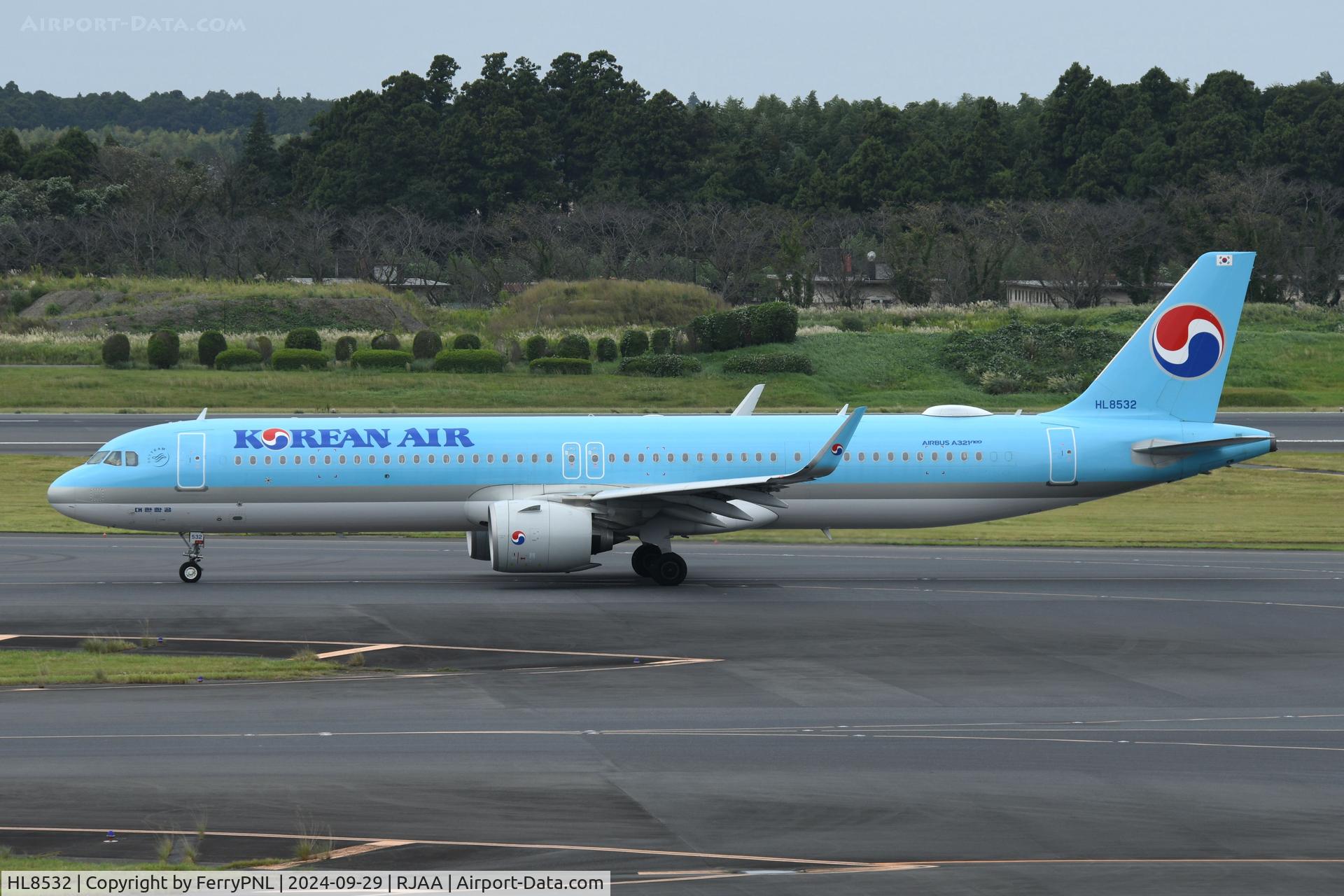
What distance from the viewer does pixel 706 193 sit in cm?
14000

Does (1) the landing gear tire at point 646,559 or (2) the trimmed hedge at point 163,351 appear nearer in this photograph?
(1) the landing gear tire at point 646,559

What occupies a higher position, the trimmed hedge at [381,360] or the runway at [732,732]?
the trimmed hedge at [381,360]

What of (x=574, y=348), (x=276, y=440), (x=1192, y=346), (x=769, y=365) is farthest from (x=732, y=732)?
(x=574, y=348)

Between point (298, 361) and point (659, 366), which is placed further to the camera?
point (298, 361)

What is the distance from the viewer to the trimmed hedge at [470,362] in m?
82.7

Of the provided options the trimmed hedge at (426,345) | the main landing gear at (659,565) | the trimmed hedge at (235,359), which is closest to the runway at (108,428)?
the trimmed hedge at (235,359)

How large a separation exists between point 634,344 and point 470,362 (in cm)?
983

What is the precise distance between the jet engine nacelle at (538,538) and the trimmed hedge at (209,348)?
56.5 metres

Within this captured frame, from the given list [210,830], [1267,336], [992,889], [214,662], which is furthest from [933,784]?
[1267,336]

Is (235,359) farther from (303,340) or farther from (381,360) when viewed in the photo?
(381,360)

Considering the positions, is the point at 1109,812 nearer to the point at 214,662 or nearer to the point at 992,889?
the point at 992,889

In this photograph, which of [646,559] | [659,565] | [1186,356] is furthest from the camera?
[1186,356]

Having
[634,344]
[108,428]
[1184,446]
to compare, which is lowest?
[108,428]

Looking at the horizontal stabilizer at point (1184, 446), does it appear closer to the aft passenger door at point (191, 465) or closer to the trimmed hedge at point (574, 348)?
the aft passenger door at point (191, 465)
